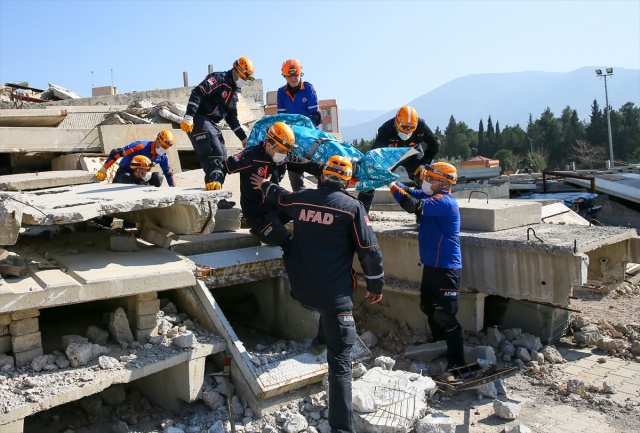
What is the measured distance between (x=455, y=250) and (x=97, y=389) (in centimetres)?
306

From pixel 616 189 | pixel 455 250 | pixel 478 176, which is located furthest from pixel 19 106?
pixel 478 176

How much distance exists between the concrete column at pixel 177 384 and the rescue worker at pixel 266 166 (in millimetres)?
1270

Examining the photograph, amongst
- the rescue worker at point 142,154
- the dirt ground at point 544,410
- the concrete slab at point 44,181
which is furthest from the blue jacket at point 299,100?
the dirt ground at point 544,410

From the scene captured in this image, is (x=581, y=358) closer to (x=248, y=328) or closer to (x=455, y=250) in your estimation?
(x=455, y=250)

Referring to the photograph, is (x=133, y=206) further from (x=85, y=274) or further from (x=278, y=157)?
(x=278, y=157)

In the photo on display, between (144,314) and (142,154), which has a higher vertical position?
(142,154)

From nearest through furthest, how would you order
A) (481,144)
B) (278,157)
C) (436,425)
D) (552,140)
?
1. (436,425)
2. (278,157)
3. (552,140)
4. (481,144)

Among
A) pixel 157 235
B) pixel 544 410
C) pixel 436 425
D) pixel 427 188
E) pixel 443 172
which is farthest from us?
pixel 157 235

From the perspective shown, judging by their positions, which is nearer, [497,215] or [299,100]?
[497,215]

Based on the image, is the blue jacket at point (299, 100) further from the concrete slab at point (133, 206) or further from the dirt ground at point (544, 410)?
the dirt ground at point (544, 410)

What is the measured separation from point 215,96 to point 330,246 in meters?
3.12

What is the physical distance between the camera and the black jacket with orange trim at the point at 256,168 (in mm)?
5301

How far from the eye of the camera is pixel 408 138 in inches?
254

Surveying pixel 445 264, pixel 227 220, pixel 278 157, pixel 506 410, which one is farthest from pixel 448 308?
pixel 227 220
